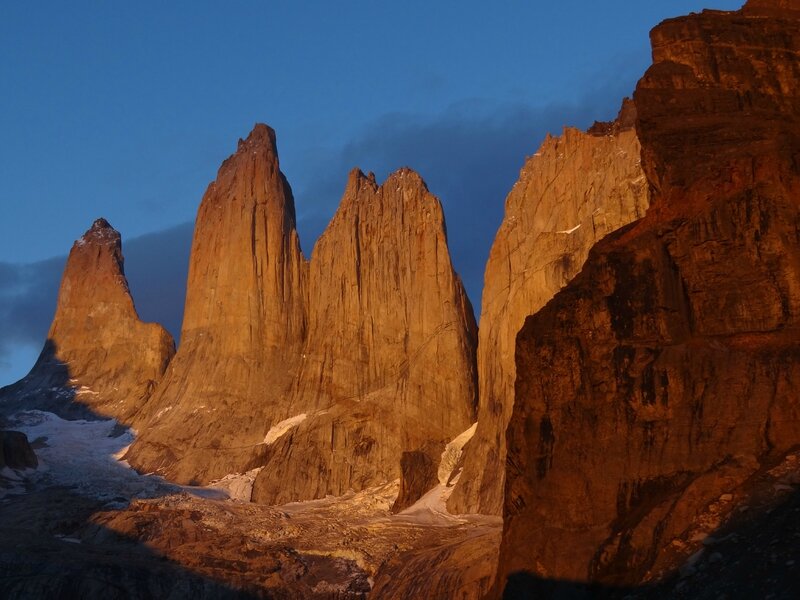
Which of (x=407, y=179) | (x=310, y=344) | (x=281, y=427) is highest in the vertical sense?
(x=407, y=179)

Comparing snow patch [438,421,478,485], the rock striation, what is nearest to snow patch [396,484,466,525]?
snow patch [438,421,478,485]

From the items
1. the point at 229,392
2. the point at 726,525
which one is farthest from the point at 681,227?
the point at 229,392

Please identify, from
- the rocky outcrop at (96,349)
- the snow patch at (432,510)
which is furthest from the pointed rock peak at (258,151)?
the snow patch at (432,510)

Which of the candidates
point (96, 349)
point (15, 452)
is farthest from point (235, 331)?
point (96, 349)

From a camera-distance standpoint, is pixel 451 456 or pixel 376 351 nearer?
pixel 451 456

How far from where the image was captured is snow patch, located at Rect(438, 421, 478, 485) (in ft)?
295

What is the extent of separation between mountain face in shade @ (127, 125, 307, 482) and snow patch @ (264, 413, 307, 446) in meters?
0.59

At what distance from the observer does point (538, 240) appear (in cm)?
8875

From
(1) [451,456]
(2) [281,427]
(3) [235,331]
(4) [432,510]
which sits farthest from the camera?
(3) [235,331]

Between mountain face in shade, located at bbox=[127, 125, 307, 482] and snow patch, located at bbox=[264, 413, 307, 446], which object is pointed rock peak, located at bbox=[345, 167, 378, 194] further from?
snow patch, located at bbox=[264, 413, 307, 446]

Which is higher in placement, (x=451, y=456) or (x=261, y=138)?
(x=261, y=138)

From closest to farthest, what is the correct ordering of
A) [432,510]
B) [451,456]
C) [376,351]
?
[432,510] → [451,456] → [376,351]

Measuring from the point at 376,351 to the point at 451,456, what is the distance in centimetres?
1294

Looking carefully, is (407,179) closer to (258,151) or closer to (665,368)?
(258,151)
